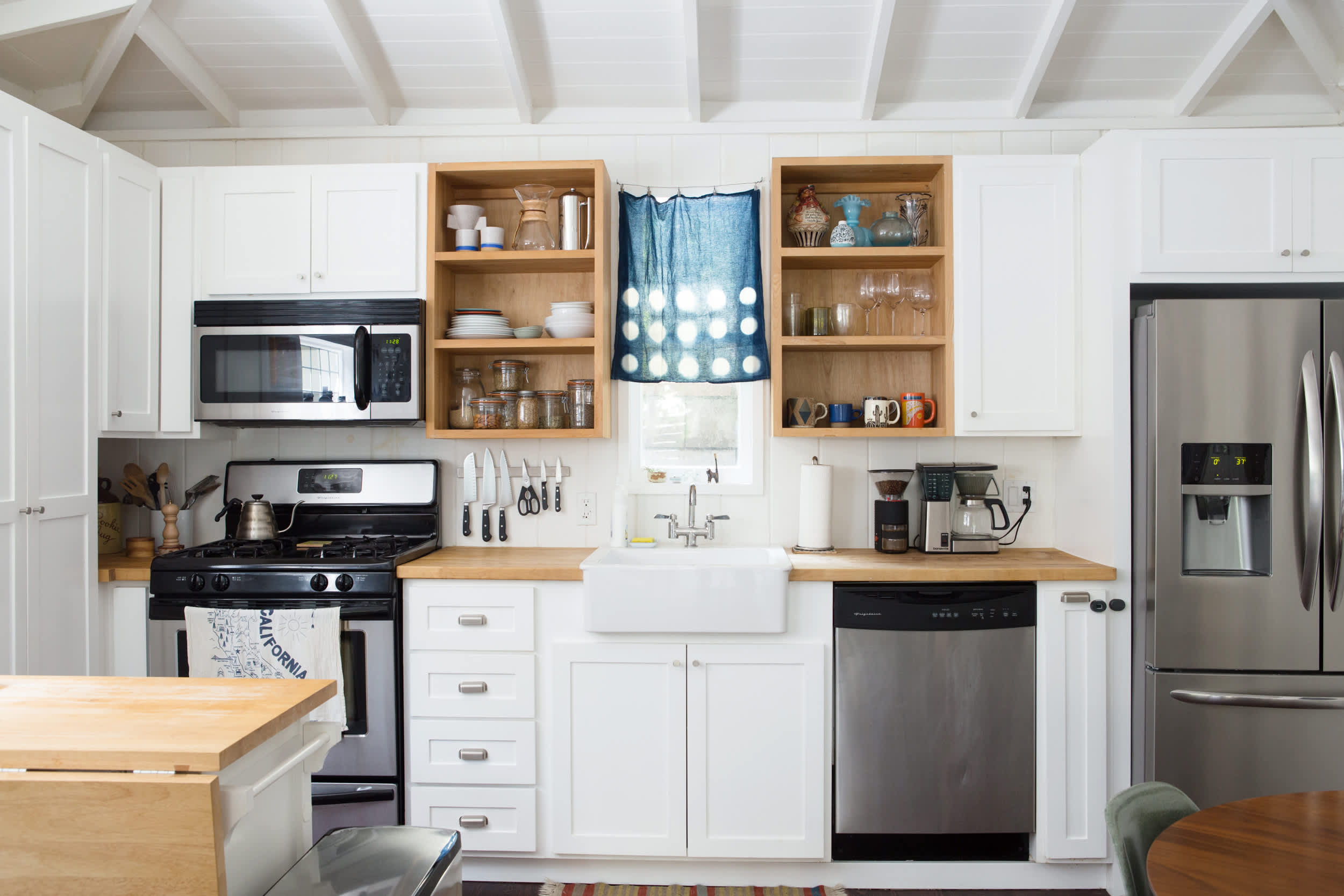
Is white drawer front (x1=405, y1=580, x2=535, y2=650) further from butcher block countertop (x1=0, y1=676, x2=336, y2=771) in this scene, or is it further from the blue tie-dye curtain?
butcher block countertop (x1=0, y1=676, x2=336, y2=771)

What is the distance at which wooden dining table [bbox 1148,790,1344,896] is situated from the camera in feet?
3.40

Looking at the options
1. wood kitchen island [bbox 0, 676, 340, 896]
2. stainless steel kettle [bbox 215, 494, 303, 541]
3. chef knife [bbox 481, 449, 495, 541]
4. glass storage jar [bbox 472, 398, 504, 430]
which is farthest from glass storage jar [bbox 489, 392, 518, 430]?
wood kitchen island [bbox 0, 676, 340, 896]

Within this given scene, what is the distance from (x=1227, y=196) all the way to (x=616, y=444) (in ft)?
7.15

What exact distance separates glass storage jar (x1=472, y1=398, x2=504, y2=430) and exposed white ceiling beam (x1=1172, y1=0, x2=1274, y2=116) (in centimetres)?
272

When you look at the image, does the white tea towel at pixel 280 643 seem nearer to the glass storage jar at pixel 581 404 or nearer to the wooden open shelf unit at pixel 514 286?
the wooden open shelf unit at pixel 514 286

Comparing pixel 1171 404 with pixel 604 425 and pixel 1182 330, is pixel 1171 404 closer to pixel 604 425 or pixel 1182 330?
pixel 1182 330

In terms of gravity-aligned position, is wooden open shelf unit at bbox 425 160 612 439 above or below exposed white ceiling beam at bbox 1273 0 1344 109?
below

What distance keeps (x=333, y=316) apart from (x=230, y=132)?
3.30 ft

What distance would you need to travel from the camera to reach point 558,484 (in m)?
3.06

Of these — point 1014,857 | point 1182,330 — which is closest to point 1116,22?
point 1182,330

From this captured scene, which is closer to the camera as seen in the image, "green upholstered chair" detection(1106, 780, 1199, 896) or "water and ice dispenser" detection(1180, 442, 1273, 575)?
"green upholstered chair" detection(1106, 780, 1199, 896)

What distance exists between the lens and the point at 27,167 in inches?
87.8

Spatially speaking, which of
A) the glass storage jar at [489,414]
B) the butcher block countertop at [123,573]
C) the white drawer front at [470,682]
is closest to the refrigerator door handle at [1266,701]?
the white drawer front at [470,682]

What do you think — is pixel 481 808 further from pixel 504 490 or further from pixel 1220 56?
pixel 1220 56
